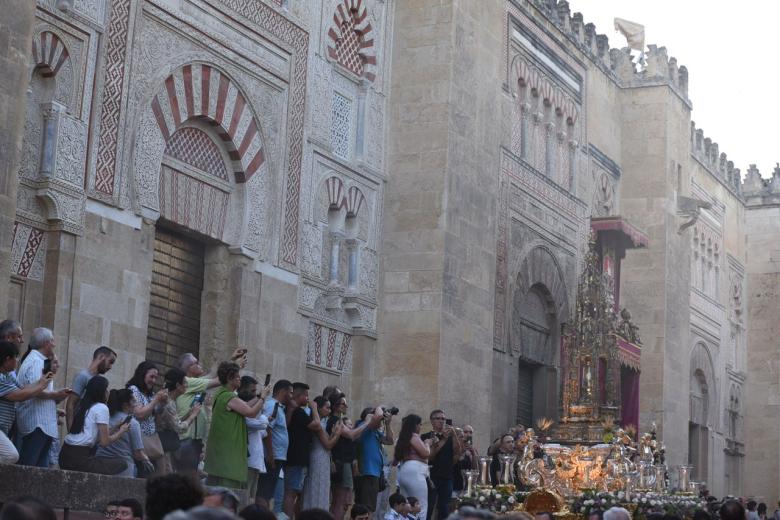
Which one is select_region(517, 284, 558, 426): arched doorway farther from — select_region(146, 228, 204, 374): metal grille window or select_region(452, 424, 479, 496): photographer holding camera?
select_region(146, 228, 204, 374): metal grille window

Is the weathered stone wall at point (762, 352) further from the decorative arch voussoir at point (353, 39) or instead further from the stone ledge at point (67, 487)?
the stone ledge at point (67, 487)

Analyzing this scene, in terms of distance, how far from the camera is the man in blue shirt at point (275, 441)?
10367 mm

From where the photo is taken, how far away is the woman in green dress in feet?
30.9

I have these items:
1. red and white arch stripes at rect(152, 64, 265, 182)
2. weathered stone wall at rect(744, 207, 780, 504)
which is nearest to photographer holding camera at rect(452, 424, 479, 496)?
red and white arch stripes at rect(152, 64, 265, 182)

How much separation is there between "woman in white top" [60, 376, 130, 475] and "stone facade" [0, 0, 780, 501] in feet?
4.95

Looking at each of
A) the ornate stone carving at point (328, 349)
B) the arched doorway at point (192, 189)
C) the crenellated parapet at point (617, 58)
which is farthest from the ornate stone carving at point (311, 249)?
the crenellated parapet at point (617, 58)

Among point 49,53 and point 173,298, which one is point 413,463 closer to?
point 173,298

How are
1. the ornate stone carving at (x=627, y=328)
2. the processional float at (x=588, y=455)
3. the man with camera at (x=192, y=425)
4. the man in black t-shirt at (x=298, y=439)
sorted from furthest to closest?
1. the ornate stone carving at (x=627, y=328)
2. the processional float at (x=588, y=455)
3. the man in black t-shirt at (x=298, y=439)
4. the man with camera at (x=192, y=425)

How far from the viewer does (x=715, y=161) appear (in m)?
28.2

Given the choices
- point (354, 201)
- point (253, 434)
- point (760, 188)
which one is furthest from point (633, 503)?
point (760, 188)

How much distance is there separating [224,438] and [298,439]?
4.27 ft

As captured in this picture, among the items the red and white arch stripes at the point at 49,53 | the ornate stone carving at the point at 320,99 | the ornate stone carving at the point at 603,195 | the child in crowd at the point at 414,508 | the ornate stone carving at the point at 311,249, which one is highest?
the ornate stone carving at the point at 603,195

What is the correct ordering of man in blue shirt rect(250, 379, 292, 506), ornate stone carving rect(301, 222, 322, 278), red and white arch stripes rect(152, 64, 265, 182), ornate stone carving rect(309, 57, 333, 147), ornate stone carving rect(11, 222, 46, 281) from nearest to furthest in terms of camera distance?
man in blue shirt rect(250, 379, 292, 506)
ornate stone carving rect(11, 222, 46, 281)
red and white arch stripes rect(152, 64, 265, 182)
ornate stone carving rect(301, 222, 322, 278)
ornate stone carving rect(309, 57, 333, 147)

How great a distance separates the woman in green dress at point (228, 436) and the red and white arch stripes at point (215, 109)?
3.60 m
